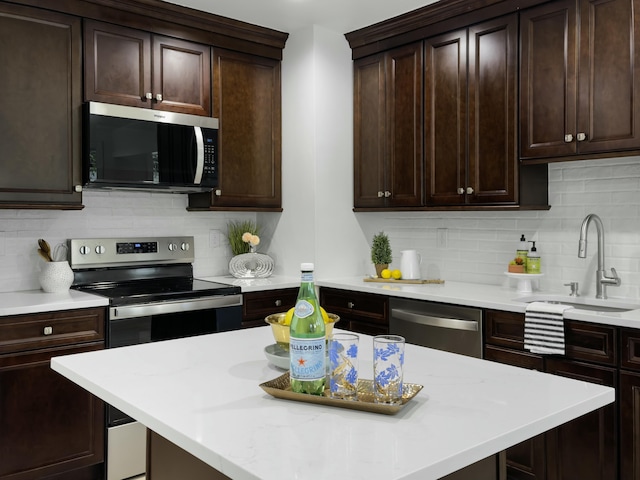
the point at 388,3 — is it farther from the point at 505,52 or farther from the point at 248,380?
the point at 248,380

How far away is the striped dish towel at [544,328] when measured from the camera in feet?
8.60

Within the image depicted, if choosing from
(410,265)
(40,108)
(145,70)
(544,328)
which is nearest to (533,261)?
(544,328)

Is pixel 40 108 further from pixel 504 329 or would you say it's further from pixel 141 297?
pixel 504 329

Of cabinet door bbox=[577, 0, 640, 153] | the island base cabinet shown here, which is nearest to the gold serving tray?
the island base cabinet

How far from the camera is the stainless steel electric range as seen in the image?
3074mm

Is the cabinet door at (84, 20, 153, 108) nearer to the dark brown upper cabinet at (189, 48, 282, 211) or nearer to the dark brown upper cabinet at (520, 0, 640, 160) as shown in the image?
the dark brown upper cabinet at (189, 48, 282, 211)

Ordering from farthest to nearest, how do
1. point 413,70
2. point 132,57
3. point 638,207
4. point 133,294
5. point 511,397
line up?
point 413,70 < point 132,57 < point 133,294 < point 638,207 < point 511,397

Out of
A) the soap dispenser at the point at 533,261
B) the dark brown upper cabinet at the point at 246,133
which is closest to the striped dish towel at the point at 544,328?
the soap dispenser at the point at 533,261

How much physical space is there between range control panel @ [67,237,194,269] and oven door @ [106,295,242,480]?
0.66 meters

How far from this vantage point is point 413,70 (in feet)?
12.5

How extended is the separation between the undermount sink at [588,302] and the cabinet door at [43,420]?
7.47 feet

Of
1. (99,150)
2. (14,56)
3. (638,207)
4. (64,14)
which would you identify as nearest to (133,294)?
(99,150)

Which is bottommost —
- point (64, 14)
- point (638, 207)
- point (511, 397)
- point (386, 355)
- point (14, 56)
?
point (511, 397)

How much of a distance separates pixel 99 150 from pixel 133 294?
0.82 metres
